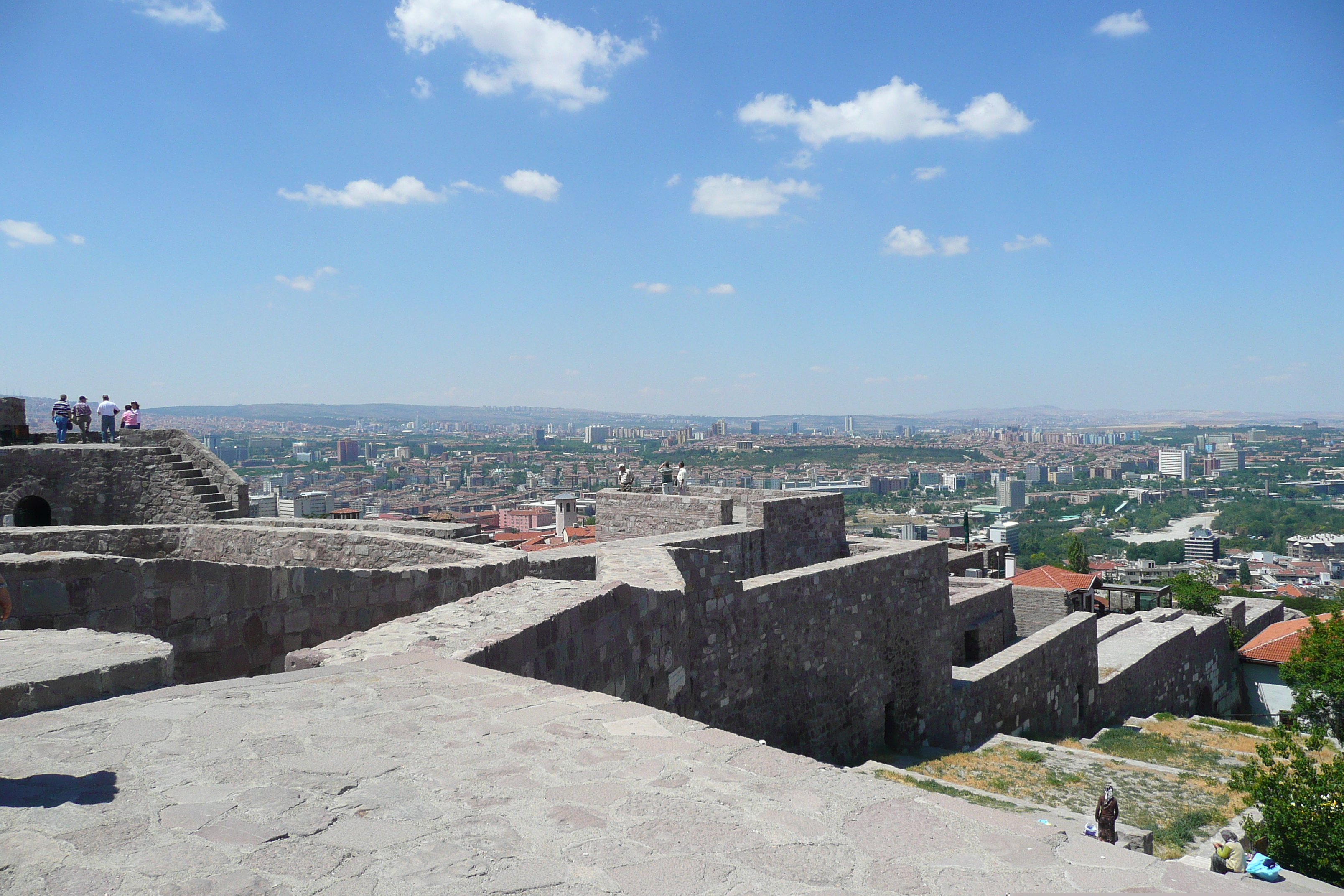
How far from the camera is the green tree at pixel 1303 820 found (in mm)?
9773

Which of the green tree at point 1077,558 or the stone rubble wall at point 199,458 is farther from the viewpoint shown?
the green tree at point 1077,558

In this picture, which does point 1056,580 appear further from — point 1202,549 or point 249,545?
point 1202,549

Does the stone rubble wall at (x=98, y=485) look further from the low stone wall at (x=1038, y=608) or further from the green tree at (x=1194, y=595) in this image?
the green tree at (x=1194, y=595)

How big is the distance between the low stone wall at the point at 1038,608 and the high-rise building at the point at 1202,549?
68234 millimetres

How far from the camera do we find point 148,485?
42.4 feet

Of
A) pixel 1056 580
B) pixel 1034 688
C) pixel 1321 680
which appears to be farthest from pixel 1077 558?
pixel 1034 688

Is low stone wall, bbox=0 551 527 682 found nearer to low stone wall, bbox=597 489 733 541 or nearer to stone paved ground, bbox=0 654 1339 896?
stone paved ground, bbox=0 654 1339 896

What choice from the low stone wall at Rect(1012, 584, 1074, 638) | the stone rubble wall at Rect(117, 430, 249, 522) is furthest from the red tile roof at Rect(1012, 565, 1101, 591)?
the stone rubble wall at Rect(117, 430, 249, 522)

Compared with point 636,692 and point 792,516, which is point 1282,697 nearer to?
point 792,516

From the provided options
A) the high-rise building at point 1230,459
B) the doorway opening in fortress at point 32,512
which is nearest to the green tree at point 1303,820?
the doorway opening in fortress at point 32,512

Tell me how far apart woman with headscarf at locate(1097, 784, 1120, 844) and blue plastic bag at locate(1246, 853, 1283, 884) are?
97.6 inches

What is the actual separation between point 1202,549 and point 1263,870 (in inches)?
3613

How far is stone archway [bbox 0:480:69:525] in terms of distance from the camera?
1214 centimetres

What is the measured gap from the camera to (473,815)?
254cm
